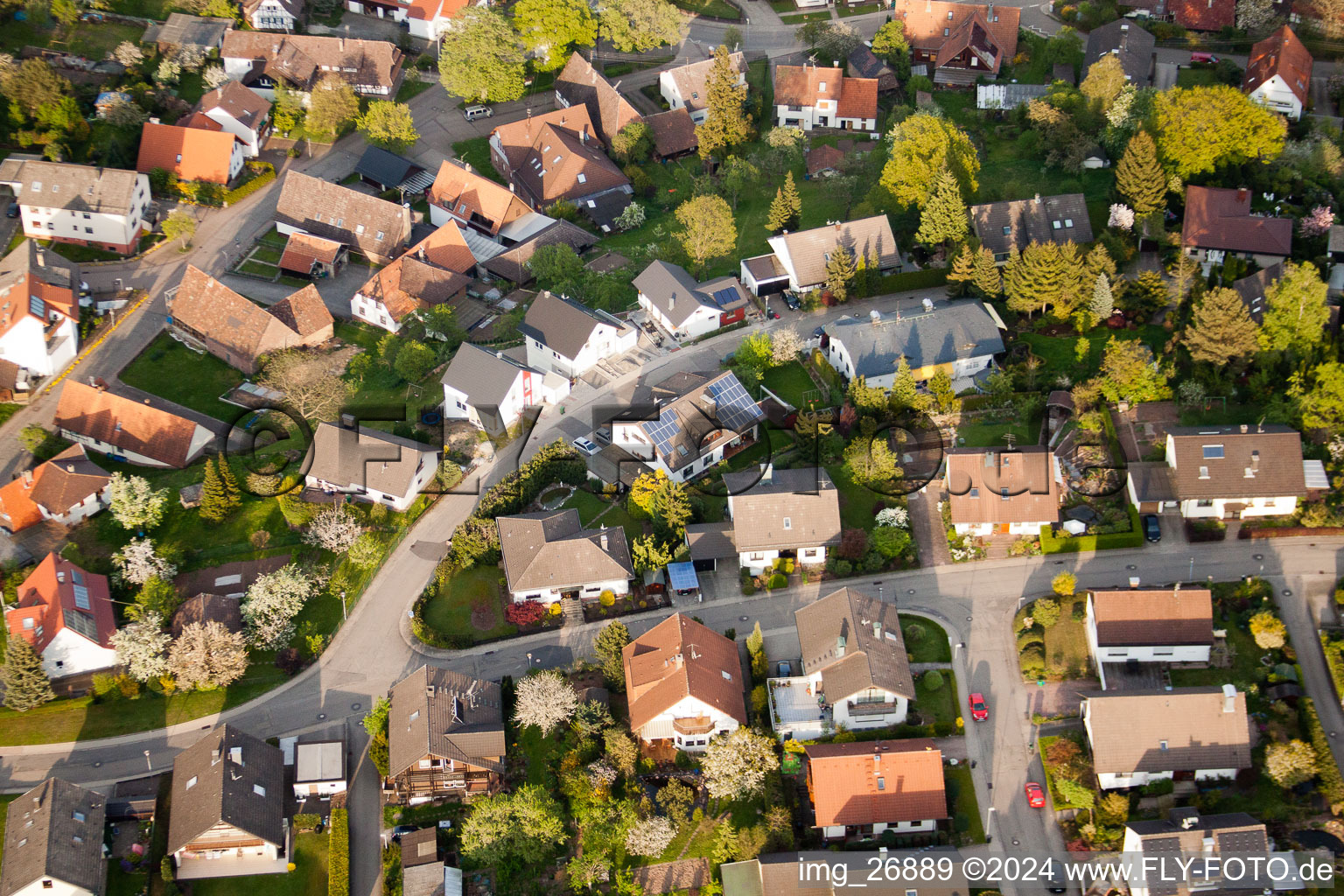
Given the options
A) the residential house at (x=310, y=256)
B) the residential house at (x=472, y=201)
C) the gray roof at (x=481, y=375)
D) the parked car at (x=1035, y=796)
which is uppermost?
the residential house at (x=472, y=201)

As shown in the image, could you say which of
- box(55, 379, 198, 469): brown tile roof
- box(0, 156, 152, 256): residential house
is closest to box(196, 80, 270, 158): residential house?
box(0, 156, 152, 256): residential house

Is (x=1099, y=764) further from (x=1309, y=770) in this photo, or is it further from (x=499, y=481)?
(x=499, y=481)

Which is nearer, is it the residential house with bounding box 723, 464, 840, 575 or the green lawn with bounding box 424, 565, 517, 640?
the green lawn with bounding box 424, 565, 517, 640

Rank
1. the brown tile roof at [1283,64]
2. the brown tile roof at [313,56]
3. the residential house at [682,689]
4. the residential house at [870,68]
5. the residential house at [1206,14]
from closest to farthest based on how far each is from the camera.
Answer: the residential house at [682,689] → the brown tile roof at [1283,64] → the residential house at [870,68] → the residential house at [1206,14] → the brown tile roof at [313,56]

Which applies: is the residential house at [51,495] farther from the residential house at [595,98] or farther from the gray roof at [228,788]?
the residential house at [595,98]

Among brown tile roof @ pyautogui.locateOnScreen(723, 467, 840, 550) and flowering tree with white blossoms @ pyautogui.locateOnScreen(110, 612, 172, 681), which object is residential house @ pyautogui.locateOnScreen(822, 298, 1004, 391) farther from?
flowering tree with white blossoms @ pyautogui.locateOnScreen(110, 612, 172, 681)

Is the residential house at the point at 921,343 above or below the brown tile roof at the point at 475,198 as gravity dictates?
below

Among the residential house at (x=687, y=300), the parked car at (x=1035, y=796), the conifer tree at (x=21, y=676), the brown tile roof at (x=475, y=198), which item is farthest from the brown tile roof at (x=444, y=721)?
the brown tile roof at (x=475, y=198)
